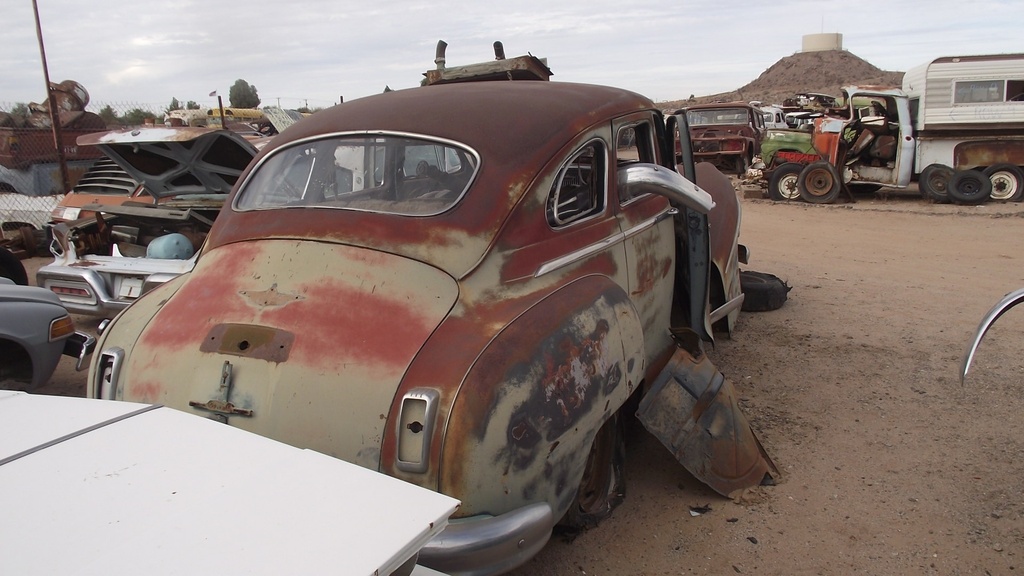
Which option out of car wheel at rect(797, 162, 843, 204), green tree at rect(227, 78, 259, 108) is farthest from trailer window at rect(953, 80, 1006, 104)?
green tree at rect(227, 78, 259, 108)

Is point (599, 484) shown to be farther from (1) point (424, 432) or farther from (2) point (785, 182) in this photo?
(2) point (785, 182)

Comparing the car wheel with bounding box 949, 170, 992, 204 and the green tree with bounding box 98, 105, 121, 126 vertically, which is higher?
the green tree with bounding box 98, 105, 121, 126

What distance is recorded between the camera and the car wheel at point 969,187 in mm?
12359

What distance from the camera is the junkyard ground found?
3.08m

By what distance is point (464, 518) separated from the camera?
242 cm

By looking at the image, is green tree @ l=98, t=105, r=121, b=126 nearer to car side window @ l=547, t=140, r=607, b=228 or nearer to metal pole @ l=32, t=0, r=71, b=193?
metal pole @ l=32, t=0, r=71, b=193

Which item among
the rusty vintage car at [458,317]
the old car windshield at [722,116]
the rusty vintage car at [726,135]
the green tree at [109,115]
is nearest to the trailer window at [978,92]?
the rusty vintage car at [726,135]

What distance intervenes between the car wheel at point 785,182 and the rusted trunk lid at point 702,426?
1147 cm

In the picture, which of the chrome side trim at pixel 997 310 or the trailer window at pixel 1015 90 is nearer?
the chrome side trim at pixel 997 310

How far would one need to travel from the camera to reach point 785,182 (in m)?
14.1

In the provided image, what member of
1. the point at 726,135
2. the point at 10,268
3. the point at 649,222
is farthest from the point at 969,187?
the point at 10,268

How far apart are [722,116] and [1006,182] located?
23.2 ft

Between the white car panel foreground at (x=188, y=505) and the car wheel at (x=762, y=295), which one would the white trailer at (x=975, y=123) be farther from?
the white car panel foreground at (x=188, y=505)

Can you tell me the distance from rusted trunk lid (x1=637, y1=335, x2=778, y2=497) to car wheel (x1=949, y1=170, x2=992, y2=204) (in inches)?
443
